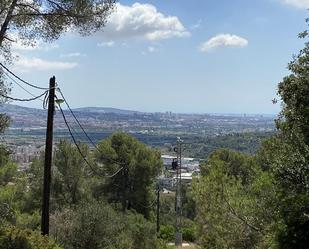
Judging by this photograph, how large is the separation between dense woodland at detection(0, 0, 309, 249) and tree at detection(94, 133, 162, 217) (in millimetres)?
92

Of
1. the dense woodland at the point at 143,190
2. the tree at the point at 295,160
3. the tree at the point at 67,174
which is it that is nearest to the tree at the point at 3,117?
the dense woodland at the point at 143,190

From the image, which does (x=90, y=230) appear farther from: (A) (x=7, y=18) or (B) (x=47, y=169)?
(A) (x=7, y=18)

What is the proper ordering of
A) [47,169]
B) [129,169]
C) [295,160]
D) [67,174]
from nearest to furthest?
[295,160]
[47,169]
[67,174]
[129,169]

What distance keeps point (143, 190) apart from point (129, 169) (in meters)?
2.75

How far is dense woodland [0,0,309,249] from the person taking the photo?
37.5 ft

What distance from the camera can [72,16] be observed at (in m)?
12.3

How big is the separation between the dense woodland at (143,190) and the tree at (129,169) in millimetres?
92

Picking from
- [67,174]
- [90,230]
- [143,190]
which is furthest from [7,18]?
[143,190]

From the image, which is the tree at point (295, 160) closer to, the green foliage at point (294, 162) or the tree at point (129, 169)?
the green foliage at point (294, 162)

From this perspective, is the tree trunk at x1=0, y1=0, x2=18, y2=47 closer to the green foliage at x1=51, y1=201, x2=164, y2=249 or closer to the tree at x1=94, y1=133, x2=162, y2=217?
the green foliage at x1=51, y1=201, x2=164, y2=249

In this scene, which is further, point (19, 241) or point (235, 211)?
point (235, 211)

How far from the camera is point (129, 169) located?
4459 centimetres

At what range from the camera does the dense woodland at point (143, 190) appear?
37.5ft

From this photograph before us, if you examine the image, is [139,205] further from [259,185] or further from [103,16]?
[103,16]
